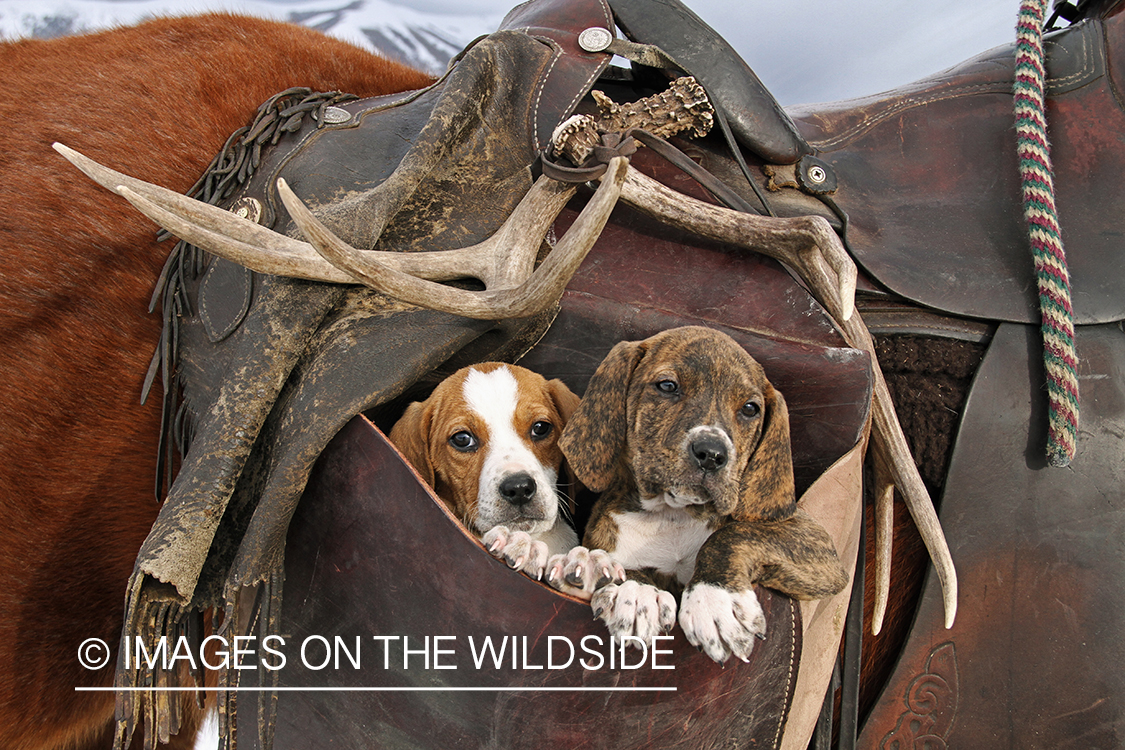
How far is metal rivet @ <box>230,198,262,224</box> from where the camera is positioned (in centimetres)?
154

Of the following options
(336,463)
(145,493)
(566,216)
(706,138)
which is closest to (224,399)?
(336,463)

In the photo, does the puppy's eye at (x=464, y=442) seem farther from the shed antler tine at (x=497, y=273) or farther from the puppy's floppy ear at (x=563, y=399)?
the shed antler tine at (x=497, y=273)

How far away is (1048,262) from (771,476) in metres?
0.85

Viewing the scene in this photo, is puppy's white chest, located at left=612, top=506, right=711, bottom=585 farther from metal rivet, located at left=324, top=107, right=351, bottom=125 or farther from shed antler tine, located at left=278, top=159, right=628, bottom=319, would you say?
metal rivet, located at left=324, top=107, right=351, bottom=125

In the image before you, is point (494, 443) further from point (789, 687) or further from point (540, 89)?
point (540, 89)

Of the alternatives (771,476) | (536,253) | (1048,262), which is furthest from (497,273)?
(1048,262)

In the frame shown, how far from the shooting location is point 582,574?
1.18m

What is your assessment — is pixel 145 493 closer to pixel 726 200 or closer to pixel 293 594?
pixel 293 594

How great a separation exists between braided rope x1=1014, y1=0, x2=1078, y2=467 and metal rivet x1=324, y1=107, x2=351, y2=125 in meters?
1.59

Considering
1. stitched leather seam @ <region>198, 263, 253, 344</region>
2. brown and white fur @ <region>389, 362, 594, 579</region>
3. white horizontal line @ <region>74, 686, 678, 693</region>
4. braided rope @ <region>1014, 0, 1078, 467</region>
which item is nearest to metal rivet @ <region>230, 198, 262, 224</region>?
stitched leather seam @ <region>198, 263, 253, 344</region>

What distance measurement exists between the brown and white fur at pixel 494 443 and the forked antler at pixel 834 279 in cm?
45

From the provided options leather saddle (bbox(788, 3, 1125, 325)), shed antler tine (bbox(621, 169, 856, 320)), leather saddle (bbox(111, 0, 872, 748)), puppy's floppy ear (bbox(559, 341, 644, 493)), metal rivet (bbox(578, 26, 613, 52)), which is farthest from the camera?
metal rivet (bbox(578, 26, 613, 52))

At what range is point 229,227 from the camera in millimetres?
1348

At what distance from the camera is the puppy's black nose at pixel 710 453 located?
1212mm
